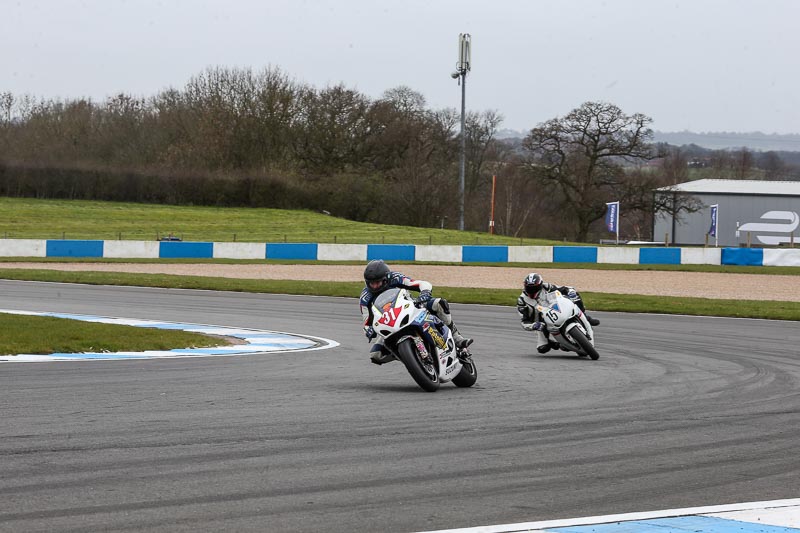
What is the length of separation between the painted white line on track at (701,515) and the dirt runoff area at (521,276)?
74.2 feet

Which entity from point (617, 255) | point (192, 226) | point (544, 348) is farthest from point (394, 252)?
point (544, 348)

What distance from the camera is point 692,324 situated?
66.7ft

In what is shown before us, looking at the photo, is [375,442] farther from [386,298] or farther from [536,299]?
[536,299]

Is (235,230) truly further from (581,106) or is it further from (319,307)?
(319,307)

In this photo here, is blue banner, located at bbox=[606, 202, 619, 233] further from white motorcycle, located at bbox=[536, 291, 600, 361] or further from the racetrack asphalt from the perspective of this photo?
the racetrack asphalt

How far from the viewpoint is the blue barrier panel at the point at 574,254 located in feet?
138

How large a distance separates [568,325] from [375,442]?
699cm

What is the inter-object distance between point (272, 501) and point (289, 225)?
54711 millimetres

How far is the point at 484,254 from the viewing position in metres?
42.8

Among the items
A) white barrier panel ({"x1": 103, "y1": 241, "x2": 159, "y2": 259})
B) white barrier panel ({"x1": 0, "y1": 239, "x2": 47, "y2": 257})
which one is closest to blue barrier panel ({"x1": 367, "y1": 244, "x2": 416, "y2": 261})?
white barrier panel ({"x1": 103, "y1": 241, "x2": 159, "y2": 259})

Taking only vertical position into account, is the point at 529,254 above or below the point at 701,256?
below

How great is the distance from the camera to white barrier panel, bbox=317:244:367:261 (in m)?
42.9

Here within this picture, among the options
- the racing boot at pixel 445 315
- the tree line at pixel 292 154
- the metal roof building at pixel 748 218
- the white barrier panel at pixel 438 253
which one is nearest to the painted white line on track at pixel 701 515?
the racing boot at pixel 445 315

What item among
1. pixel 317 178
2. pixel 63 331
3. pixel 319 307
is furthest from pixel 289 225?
pixel 63 331
